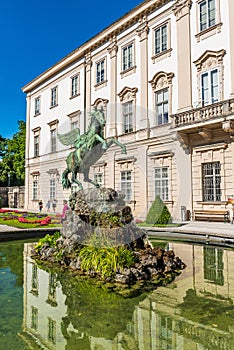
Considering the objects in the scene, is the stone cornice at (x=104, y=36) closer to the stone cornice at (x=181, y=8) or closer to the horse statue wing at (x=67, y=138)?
the stone cornice at (x=181, y=8)

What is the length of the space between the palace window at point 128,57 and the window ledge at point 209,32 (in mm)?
6052

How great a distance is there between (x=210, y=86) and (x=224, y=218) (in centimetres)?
734

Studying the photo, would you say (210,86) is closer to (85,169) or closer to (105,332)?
(85,169)

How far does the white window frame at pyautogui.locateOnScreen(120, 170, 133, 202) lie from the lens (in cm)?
2111

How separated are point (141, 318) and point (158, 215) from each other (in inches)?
443

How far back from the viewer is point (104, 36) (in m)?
24.6

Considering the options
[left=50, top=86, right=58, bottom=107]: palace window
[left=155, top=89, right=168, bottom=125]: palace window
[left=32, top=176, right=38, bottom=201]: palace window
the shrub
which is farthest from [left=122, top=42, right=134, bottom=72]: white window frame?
[left=32, top=176, right=38, bottom=201]: palace window

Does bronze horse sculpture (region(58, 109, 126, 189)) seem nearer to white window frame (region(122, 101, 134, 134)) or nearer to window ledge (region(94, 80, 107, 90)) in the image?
white window frame (region(122, 101, 134, 134))

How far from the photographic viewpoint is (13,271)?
23.9 ft

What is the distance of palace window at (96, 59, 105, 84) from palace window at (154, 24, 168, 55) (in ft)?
19.7

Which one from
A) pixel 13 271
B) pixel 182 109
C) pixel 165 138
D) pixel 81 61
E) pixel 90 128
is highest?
pixel 81 61

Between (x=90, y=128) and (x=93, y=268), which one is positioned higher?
(x=90, y=128)

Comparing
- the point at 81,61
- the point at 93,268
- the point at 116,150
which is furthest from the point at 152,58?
the point at 93,268

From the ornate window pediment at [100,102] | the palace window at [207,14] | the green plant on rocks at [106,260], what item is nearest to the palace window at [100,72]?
the ornate window pediment at [100,102]
